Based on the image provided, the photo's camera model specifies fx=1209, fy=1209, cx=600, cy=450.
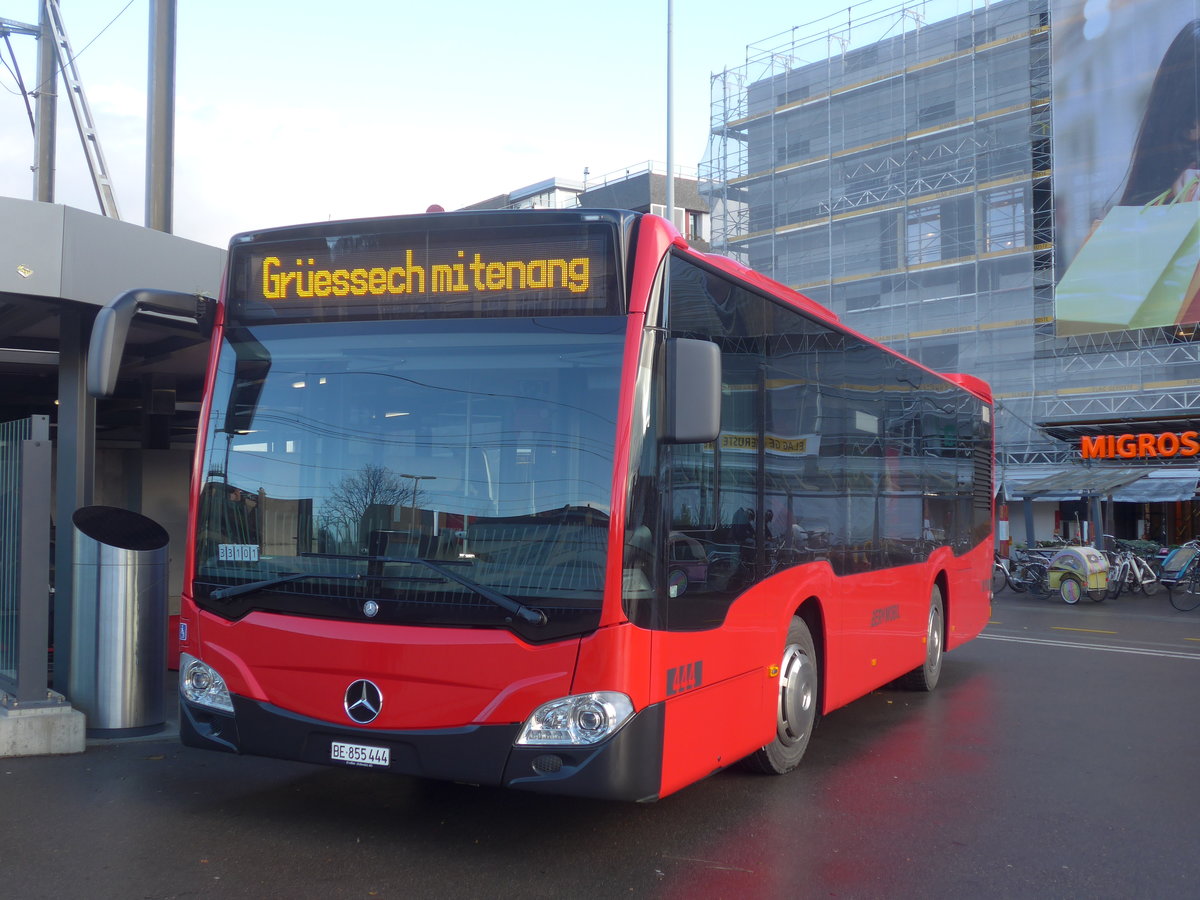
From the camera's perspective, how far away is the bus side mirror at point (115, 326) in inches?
220

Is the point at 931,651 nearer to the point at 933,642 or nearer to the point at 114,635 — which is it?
the point at 933,642

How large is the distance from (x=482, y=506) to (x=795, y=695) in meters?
2.60

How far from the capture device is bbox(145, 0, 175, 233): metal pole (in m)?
11.7

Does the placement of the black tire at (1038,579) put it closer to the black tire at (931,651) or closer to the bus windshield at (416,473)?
the black tire at (931,651)

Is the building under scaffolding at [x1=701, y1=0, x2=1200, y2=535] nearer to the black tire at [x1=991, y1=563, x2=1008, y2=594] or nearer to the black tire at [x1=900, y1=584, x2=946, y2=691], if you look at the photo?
the black tire at [x1=991, y1=563, x2=1008, y2=594]

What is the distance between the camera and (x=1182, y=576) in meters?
21.3

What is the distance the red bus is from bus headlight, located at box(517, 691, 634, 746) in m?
0.01

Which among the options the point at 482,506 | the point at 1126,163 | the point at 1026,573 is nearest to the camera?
the point at 482,506

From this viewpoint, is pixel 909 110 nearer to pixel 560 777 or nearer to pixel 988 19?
pixel 988 19

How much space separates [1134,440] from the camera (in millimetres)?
31703

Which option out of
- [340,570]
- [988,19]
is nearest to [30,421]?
[340,570]

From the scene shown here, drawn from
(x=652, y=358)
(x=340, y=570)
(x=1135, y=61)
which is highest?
(x=1135, y=61)

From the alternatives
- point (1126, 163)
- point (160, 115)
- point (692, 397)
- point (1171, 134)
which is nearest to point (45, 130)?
point (160, 115)

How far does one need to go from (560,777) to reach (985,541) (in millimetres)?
8914
